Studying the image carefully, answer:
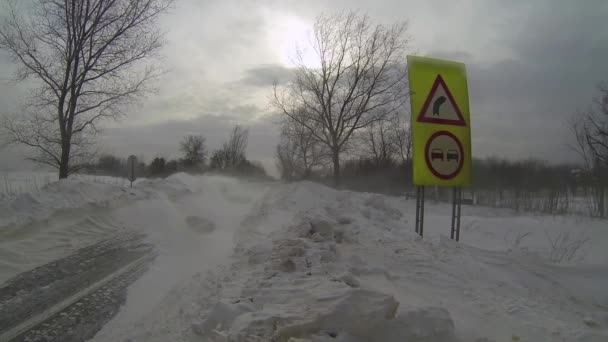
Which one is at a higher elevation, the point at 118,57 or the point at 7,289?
the point at 118,57

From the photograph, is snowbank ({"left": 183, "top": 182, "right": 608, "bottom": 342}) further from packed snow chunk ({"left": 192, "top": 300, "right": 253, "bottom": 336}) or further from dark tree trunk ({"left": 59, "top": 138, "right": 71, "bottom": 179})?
dark tree trunk ({"left": 59, "top": 138, "right": 71, "bottom": 179})

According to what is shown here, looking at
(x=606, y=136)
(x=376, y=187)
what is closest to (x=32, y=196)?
(x=606, y=136)

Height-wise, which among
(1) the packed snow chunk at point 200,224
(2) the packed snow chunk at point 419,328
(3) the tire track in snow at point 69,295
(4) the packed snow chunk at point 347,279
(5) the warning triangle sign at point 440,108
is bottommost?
(3) the tire track in snow at point 69,295

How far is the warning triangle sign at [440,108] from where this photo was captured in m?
5.66

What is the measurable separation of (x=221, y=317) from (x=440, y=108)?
15.1 feet

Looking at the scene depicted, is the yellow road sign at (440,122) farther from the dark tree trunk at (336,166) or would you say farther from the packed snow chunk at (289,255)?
the dark tree trunk at (336,166)

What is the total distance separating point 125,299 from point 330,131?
2218cm

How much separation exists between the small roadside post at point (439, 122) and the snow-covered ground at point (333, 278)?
46.1 inches

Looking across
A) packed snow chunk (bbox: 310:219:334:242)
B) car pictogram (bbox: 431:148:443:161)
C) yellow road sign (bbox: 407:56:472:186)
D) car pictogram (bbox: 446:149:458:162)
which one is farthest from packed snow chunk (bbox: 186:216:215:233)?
car pictogram (bbox: 446:149:458:162)

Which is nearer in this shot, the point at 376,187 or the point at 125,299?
the point at 125,299

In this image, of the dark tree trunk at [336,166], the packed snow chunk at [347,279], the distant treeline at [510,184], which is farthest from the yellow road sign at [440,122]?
the dark tree trunk at [336,166]

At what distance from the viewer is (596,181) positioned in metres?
18.4

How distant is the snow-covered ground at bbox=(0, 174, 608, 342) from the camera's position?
2.72m

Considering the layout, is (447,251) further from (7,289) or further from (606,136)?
(606,136)
